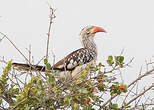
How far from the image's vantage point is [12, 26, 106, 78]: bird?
532 cm

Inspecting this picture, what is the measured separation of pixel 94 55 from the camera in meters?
5.84

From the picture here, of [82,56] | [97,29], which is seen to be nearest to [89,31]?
[97,29]

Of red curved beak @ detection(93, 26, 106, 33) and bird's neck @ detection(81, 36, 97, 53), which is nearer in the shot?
red curved beak @ detection(93, 26, 106, 33)

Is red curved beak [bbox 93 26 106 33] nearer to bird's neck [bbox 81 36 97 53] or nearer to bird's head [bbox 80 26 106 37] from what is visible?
bird's head [bbox 80 26 106 37]

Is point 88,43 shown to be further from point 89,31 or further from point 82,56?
point 82,56

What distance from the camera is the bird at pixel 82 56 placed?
5320 millimetres

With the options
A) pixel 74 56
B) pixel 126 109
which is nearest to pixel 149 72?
pixel 126 109

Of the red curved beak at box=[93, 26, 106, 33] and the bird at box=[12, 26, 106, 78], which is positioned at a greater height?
the red curved beak at box=[93, 26, 106, 33]

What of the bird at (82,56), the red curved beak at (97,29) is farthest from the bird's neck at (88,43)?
the red curved beak at (97,29)

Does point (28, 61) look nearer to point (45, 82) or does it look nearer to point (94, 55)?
point (45, 82)

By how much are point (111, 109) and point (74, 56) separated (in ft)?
9.29

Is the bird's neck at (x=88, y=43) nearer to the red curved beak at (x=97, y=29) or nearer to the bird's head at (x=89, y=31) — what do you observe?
the bird's head at (x=89, y=31)

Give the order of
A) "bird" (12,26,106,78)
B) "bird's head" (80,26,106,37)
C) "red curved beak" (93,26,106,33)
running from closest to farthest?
"bird" (12,26,106,78) < "red curved beak" (93,26,106,33) < "bird's head" (80,26,106,37)

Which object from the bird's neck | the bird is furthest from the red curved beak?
the bird's neck
